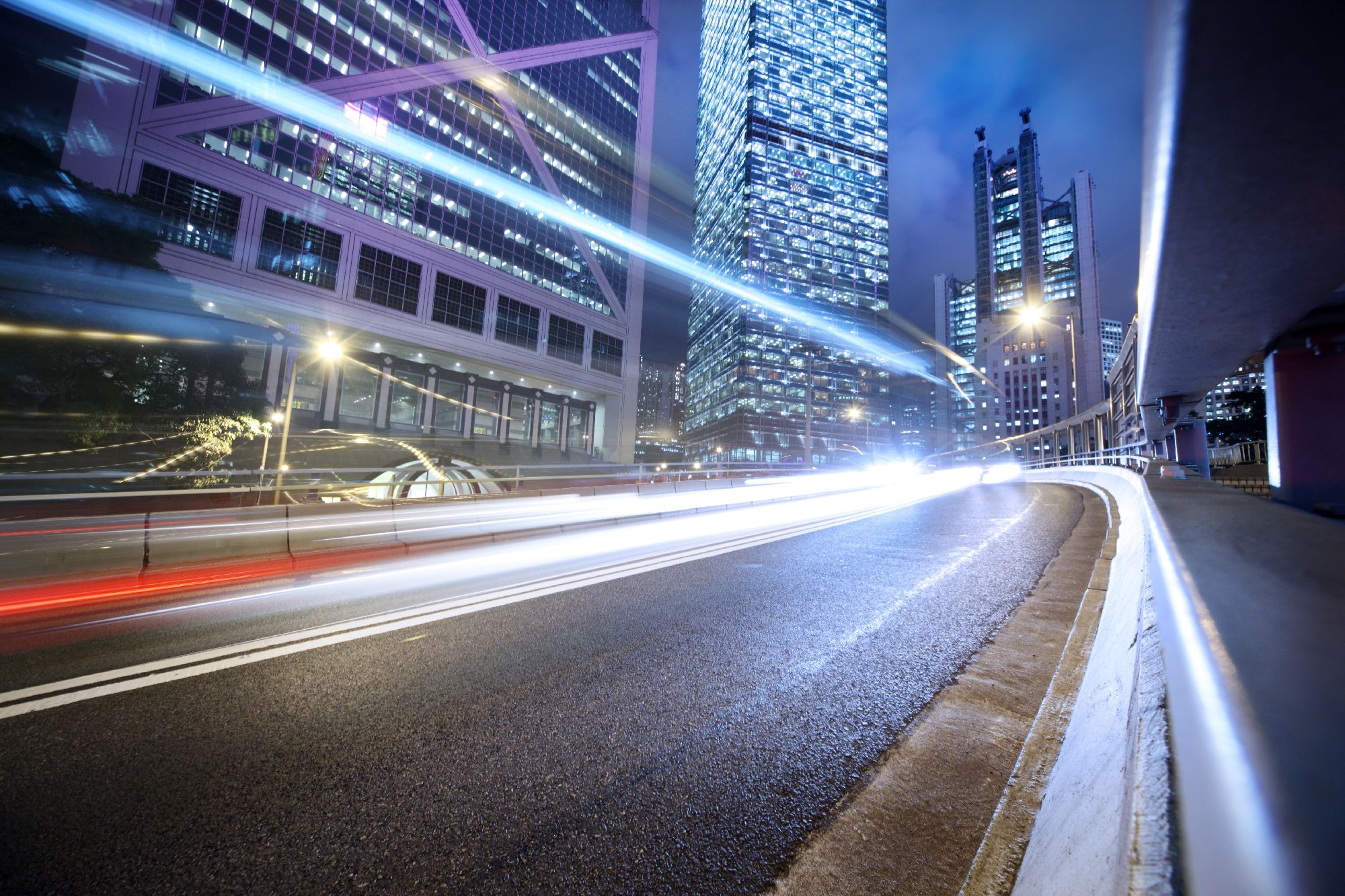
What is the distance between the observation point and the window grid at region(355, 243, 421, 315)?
35062 millimetres

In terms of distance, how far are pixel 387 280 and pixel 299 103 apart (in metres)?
13.5

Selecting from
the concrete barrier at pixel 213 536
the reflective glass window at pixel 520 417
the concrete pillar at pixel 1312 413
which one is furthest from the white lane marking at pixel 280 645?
the reflective glass window at pixel 520 417

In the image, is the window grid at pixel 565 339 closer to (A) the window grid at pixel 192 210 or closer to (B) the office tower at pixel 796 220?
(A) the window grid at pixel 192 210

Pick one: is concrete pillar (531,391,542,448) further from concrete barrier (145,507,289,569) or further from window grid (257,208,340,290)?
concrete barrier (145,507,289,569)

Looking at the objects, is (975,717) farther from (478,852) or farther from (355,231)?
(355,231)

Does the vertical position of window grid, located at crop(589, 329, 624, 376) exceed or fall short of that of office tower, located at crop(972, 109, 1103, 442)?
it falls short

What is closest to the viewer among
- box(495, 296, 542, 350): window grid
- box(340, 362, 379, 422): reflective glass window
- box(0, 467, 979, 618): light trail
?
box(0, 467, 979, 618): light trail

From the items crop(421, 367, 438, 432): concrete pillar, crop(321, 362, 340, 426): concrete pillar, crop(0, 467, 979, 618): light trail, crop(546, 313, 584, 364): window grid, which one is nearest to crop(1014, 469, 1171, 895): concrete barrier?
crop(0, 467, 979, 618): light trail

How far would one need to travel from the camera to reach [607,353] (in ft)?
174

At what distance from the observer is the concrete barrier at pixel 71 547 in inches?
211

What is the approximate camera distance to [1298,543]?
3.44m

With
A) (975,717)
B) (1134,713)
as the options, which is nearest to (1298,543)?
(975,717)

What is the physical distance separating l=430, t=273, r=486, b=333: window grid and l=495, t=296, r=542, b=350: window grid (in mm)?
1556

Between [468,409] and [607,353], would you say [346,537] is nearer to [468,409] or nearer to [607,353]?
[468,409]
